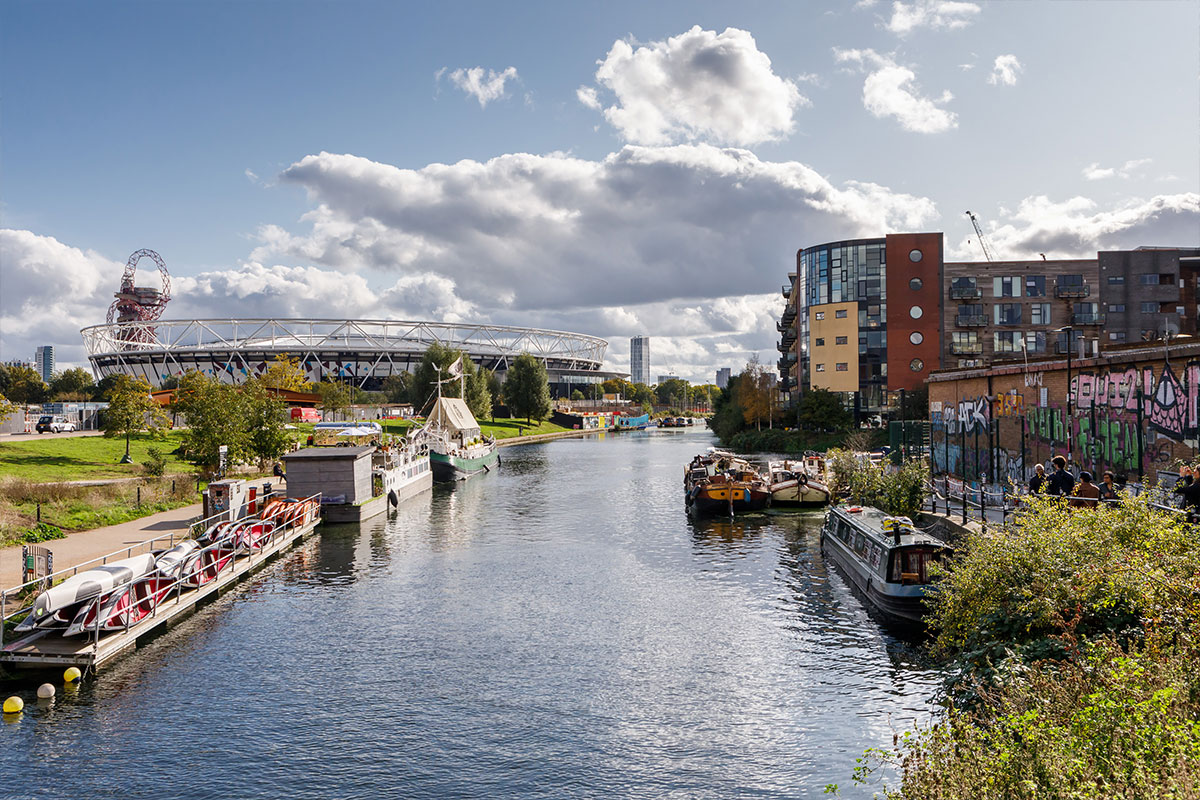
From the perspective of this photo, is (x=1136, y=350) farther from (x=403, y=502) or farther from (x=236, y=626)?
(x=403, y=502)

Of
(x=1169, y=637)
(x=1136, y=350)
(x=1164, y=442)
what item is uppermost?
(x=1136, y=350)

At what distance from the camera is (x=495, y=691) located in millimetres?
18078

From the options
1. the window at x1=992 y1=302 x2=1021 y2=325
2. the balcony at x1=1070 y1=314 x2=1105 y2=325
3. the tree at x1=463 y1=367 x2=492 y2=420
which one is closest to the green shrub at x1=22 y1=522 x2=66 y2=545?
the window at x1=992 y1=302 x2=1021 y2=325

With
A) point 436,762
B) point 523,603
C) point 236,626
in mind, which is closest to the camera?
point 436,762

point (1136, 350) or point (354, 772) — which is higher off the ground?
point (1136, 350)

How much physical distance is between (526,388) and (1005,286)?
263 feet

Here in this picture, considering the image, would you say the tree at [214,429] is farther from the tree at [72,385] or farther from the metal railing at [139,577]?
the tree at [72,385]

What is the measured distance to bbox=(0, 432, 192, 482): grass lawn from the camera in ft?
146

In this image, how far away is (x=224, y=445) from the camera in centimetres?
4634

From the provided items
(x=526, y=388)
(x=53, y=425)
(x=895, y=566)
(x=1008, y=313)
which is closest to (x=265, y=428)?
(x=53, y=425)

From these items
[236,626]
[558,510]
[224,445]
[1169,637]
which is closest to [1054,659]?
[1169,637]

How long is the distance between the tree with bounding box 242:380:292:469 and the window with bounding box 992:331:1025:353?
233 feet

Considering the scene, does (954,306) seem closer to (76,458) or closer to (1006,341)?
(1006,341)

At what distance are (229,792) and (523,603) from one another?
12841 millimetres
